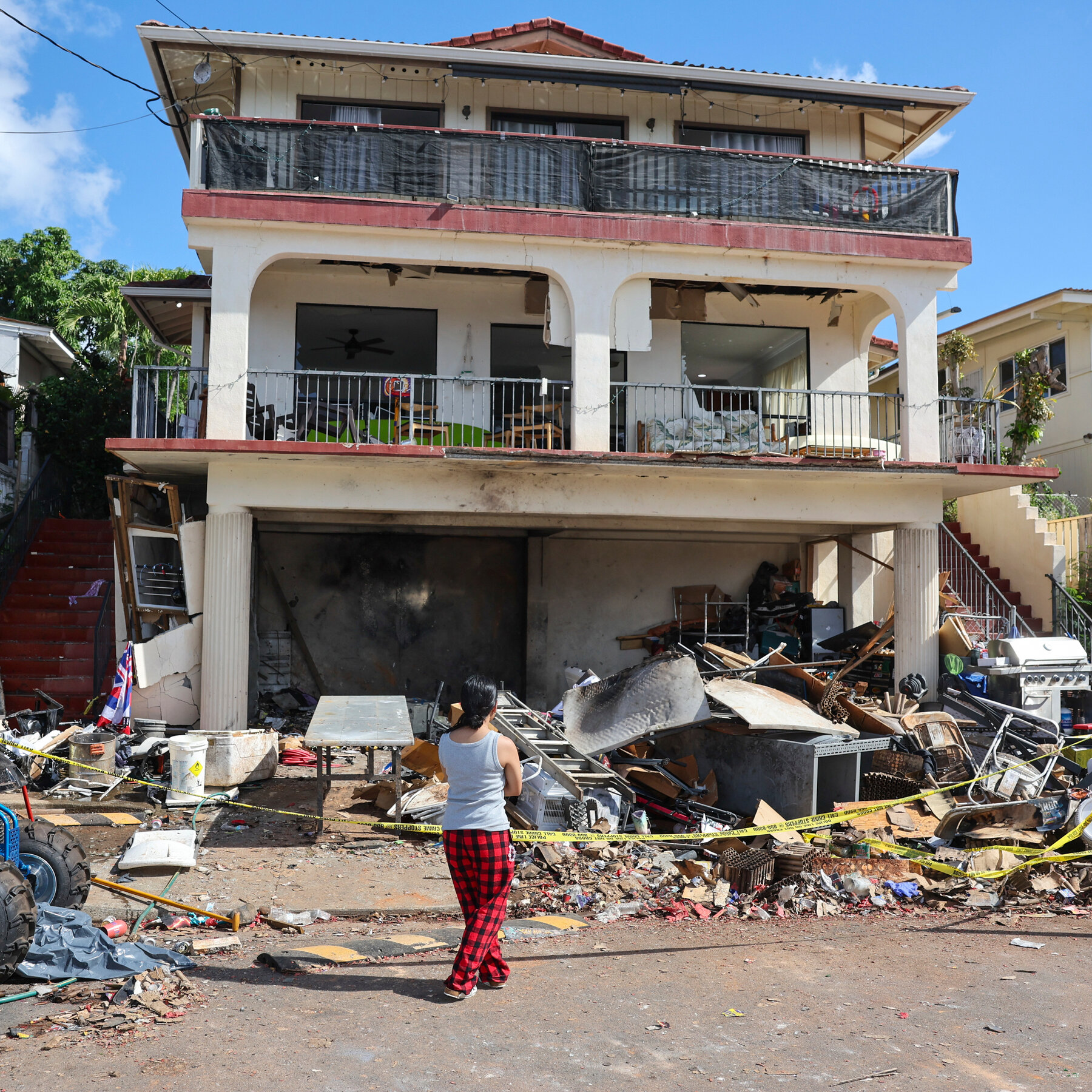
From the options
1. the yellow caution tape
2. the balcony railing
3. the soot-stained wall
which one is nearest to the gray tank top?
the yellow caution tape

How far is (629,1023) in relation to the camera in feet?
15.4

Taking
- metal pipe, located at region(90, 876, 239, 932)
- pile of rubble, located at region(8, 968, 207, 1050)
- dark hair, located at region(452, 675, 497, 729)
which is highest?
dark hair, located at region(452, 675, 497, 729)

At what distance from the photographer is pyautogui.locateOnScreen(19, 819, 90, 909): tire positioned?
5.88 m

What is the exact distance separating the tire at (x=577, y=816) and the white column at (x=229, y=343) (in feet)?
21.4

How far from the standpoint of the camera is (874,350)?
17703 mm

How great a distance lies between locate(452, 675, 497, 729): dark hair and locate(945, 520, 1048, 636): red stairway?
13379 millimetres

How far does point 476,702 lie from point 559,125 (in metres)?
12.4

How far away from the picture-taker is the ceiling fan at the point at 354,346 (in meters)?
15.5

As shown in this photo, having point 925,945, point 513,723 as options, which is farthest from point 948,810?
point 513,723

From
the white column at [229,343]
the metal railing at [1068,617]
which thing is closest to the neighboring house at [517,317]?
the white column at [229,343]

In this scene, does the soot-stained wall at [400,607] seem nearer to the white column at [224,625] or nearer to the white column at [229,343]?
the white column at [224,625]

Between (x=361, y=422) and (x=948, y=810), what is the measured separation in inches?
349

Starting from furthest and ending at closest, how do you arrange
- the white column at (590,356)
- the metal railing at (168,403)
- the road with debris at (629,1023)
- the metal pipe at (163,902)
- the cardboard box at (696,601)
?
the cardboard box at (696,601), the white column at (590,356), the metal railing at (168,403), the metal pipe at (163,902), the road with debris at (629,1023)

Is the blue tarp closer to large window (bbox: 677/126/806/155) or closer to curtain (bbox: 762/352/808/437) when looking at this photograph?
curtain (bbox: 762/352/808/437)
